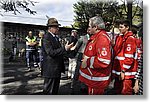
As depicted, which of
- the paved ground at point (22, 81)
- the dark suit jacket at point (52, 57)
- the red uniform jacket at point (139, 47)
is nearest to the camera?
the dark suit jacket at point (52, 57)

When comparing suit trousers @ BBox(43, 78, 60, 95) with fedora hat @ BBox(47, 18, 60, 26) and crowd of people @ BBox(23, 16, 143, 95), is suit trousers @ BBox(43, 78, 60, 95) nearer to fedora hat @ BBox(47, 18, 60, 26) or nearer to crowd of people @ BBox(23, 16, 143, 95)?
crowd of people @ BBox(23, 16, 143, 95)

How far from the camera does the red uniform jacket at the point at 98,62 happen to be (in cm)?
271

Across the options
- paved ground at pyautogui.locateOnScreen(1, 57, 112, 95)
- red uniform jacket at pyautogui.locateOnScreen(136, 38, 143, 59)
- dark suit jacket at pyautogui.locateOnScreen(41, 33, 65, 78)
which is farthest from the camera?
red uniform jacket at pyautogui.locateOnScreen(136, 38, 143, 59)

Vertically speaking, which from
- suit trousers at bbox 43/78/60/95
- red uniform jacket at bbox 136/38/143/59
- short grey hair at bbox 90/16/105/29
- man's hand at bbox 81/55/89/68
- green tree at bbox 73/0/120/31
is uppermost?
green tree at bbox 73/0/120/31

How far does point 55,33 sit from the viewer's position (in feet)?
9.14

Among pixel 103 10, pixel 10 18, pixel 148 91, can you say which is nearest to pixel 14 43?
pixel 10 18

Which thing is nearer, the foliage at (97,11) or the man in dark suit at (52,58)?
the man in dark suit at (52,58)

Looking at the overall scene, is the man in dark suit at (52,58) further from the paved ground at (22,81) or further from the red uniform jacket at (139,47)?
the red uniform jacket at (139,47)

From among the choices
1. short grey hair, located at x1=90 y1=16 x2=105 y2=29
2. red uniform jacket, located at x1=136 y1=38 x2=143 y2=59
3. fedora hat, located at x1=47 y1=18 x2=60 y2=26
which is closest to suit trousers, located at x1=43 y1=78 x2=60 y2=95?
fedora hat, located at x1=47 y1=18 x2=60 y2=26

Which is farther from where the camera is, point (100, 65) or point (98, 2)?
point (98, 2)

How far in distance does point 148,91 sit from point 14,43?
1526 millimetres

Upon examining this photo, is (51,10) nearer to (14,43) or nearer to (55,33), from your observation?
(55,33)

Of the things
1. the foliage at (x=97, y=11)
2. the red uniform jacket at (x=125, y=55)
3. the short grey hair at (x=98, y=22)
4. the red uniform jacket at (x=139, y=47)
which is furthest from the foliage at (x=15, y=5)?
the red uniform jacket at (x=139, y=47)

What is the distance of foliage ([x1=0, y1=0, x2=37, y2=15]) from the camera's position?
283 cm
